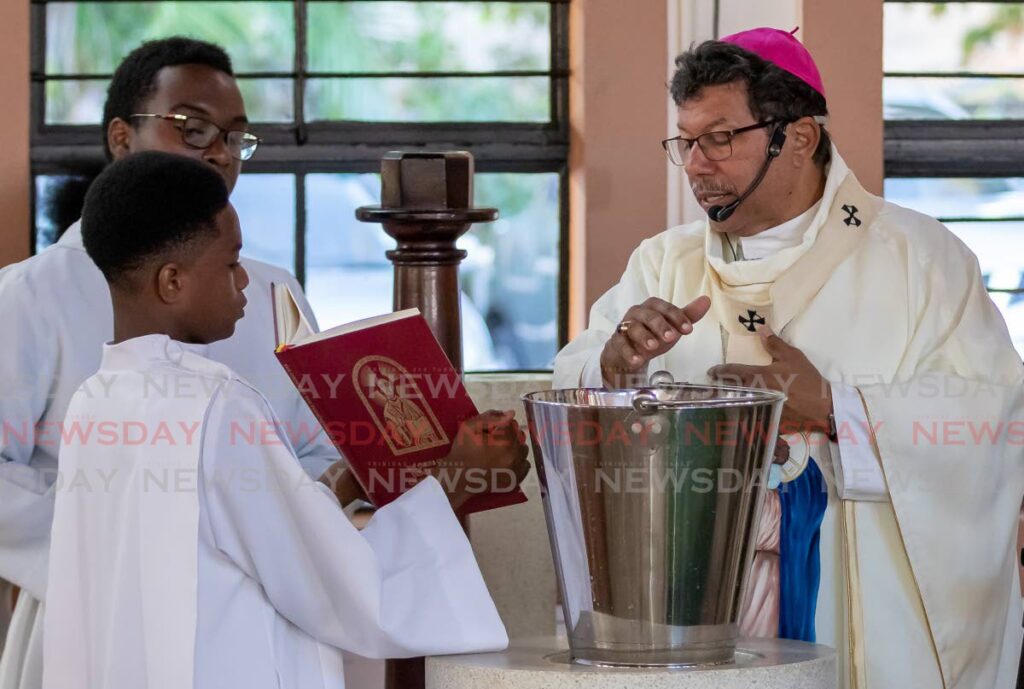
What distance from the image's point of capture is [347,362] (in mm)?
2748

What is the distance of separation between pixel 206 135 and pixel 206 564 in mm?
1346

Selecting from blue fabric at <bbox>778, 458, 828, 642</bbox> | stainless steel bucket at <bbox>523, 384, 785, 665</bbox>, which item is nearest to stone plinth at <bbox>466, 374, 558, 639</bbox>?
blue fabric at <bbox>778, 458, 828, 642</bbox>

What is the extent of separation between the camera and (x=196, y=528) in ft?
8.55

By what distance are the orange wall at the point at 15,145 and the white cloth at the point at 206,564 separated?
226 cm

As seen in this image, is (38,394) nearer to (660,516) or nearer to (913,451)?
(660,516)

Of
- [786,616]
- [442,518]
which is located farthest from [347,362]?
[786,616]

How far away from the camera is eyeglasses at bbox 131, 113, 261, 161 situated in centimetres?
362

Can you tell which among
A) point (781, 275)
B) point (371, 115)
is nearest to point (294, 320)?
point (781, 275)

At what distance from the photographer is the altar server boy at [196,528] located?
2.62 m

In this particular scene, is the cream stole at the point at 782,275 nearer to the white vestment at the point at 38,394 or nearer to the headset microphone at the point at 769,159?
Result: the headset microphone at the point at 769,159

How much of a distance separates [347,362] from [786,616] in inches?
45.8

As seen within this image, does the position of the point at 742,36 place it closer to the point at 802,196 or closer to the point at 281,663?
the point at 802,196

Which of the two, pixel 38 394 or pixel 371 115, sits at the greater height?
pixel 371 115

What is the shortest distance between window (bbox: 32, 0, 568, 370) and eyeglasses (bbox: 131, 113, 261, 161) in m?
1.52
